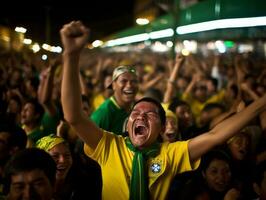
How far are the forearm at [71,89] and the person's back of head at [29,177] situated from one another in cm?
34

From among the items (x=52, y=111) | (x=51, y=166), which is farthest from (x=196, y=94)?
(x=51, y=166)

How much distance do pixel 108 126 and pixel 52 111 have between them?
4.36 feet

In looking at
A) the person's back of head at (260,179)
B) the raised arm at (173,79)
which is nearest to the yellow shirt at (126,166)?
the person's back of head at (260,179)

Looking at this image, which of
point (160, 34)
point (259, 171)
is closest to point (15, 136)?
point (259, 171)

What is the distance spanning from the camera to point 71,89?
9.41 feet

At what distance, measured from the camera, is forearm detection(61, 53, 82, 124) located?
8.98 feet

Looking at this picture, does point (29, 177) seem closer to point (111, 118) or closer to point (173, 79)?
point (111, 118)

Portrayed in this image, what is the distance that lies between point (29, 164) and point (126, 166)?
852 mm

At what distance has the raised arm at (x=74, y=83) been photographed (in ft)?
8.43

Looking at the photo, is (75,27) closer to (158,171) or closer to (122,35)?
(158,171)

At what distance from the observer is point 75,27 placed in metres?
2.56

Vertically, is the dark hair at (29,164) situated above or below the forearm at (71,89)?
below

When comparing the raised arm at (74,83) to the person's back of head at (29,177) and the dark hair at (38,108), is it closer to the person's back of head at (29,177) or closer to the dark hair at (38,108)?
the person's back of head at (29,177)

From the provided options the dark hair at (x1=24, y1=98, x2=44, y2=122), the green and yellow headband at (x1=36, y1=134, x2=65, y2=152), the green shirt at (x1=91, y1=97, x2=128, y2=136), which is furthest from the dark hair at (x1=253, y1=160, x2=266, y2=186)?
the dark hair at (x1=24, y1=98, x2=44, y2=122)
